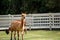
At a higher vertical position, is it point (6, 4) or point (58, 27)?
point (6, 4)

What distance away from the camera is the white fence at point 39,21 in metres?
20.3

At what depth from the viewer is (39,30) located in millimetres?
19859

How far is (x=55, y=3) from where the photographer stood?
24.7m

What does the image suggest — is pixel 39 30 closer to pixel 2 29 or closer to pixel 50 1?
pixel 2 29

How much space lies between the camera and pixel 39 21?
809 inches

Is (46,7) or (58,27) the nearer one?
(58,27)

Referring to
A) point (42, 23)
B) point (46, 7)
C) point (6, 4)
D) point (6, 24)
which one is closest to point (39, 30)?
point (42, 23)

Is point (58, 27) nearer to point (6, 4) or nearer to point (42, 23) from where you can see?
point (42, 23)

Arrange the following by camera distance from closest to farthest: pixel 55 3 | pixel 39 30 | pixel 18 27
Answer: pixel 18 27 → pixel 39 30 → pixel 55 3

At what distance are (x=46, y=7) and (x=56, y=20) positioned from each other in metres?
4.76

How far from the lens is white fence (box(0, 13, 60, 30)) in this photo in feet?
66.5

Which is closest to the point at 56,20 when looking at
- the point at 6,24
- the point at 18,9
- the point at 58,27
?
the point at 58,27

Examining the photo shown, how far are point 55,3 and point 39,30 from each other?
19.1 ft

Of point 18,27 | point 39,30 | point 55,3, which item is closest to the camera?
Result: point 18,27
